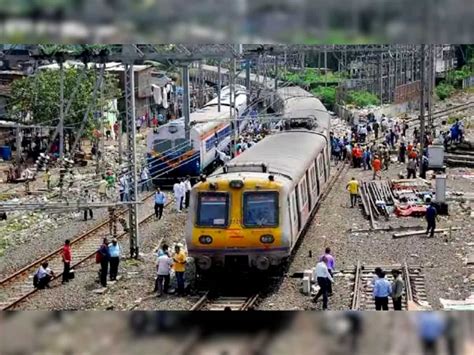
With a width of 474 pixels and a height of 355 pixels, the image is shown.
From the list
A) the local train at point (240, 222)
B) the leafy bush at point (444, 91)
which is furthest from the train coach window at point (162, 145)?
the leafy bush at point (444, 91)

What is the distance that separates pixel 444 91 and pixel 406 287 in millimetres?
24781

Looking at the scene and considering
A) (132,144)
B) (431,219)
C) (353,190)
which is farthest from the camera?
(353,190)

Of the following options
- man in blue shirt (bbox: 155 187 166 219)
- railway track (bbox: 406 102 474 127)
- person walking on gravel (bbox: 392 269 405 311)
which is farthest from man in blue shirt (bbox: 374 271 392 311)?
railway track (bbox: 406 102 474 127)

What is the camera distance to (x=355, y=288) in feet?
25.5

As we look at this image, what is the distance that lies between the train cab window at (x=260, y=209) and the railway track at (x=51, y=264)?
2199mm

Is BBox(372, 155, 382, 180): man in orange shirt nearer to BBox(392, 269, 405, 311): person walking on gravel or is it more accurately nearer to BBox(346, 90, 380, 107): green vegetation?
BBox(392, 269, 405, 311): person walking on gravel

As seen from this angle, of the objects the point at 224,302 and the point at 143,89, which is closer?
the point at 224,302

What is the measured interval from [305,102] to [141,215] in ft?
25.9

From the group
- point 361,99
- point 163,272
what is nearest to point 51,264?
point 163,272

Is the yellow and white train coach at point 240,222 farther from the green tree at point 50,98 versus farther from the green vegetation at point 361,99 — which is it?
the green vegetation at point 361,99

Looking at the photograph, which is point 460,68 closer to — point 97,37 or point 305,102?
point 305,102

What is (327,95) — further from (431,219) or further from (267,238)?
(267,238)

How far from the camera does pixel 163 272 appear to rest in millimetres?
7840

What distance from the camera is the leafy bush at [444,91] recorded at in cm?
3122
